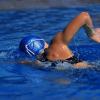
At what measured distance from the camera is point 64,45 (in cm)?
711

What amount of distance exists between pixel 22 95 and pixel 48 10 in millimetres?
9141

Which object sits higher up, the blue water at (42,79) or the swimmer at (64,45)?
the swimmer at (64,45)

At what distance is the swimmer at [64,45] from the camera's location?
21.8 ft

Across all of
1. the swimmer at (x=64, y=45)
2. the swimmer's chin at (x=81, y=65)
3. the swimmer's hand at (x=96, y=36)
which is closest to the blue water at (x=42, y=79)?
the swimmer's chin at (x=81, y=65)

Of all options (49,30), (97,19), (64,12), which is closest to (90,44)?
(49,30)

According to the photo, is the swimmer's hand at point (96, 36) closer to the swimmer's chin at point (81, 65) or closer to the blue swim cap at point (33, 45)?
the swimmer's chin at point (81, 65)

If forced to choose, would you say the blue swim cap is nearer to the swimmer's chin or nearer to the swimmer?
the swimmer

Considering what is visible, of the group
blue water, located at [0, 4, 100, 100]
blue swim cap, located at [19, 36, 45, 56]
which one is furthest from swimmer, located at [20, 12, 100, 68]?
blue water, located at [0, 4, 100, 100]

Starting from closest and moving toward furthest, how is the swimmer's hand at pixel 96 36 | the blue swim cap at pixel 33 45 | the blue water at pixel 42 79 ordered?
the blue water at pixel 42 79 < the swimmer's hand at pixel 96 36 < the blue swim cap at pixel 33 45

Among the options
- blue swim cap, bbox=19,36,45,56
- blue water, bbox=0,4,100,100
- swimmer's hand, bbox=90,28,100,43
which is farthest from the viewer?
blue swim cap, bbox=19,36,45,56

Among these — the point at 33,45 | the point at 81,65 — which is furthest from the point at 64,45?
the point at 33,45

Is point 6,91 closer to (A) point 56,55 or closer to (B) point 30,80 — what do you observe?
(B) point 30,80

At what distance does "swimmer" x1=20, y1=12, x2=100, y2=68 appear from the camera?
6.64m

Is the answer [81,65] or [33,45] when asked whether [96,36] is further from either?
[33,45]
